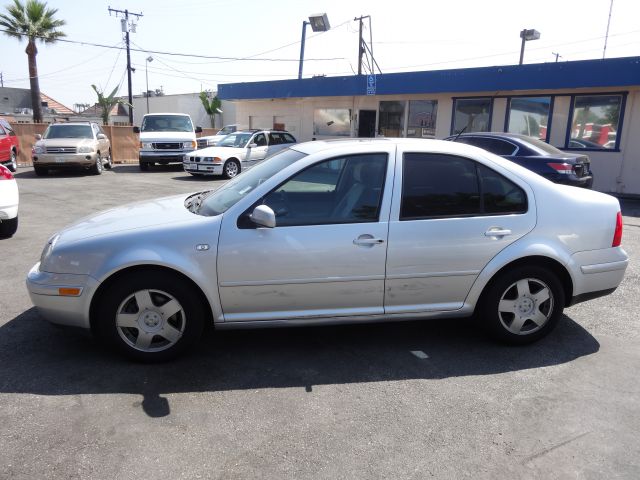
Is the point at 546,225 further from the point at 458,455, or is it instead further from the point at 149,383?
the point at 149,383

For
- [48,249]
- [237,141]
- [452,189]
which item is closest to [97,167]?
[237,141]

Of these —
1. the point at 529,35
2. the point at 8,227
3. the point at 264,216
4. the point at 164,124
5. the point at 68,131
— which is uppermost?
the point at 529,35

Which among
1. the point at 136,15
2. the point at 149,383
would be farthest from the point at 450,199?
the point at 136,15

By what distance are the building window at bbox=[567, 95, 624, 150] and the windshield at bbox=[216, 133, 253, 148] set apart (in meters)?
10.0

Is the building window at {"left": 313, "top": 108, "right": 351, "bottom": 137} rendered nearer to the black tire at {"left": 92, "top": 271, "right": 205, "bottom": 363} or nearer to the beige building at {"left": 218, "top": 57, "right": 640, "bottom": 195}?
the beige building at {"left": 218, "top": 57, "right": 640, "bottom": 195}

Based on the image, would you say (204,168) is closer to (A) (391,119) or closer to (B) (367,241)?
(A) (391,119)

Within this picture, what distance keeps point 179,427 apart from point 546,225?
2988 mm

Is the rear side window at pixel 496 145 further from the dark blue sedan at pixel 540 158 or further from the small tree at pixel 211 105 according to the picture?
the small tree at pixel 211 105

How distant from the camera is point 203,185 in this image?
1448cm

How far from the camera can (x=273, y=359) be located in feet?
12.3

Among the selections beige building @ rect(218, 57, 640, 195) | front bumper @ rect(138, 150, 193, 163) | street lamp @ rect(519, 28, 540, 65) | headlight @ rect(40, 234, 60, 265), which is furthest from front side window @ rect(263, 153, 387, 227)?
street lamp @ rect(519, 28, 540, 65)

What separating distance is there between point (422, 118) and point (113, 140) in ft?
42.4

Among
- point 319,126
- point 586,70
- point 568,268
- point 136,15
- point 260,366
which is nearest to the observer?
point 260,366

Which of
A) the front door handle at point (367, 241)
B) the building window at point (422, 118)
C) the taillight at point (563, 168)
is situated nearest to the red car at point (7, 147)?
the building window at point (422, 118)
